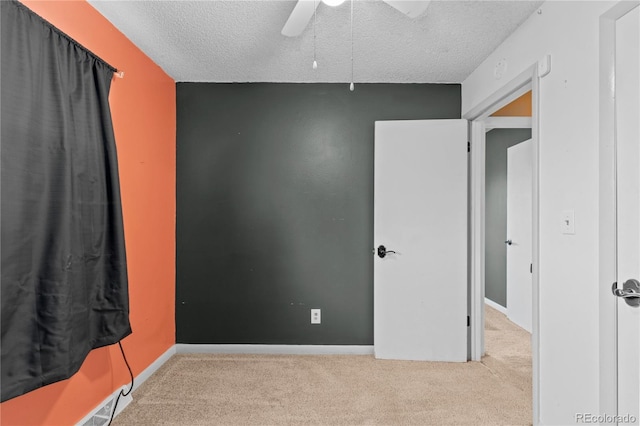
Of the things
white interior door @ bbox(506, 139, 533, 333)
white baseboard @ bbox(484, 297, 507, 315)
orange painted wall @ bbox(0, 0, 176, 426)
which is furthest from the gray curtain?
white baseboard @ bbox(484, 297, 507, 315)

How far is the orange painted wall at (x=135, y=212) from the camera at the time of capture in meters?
1.71

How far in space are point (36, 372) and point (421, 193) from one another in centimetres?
264

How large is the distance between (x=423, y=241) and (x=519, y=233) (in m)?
1.73

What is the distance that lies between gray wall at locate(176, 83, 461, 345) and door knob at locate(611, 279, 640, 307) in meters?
1.85

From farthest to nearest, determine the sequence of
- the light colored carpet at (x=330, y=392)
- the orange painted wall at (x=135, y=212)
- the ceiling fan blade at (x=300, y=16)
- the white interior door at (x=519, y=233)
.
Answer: the white interior door at (x=519, y=233)
the light colored carpet at (x=330, y=392)
the orange painted wall at (x=135, y=212)
the ceiling fan blade at (x=300, y=16)

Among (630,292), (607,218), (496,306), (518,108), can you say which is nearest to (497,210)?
(496,306)

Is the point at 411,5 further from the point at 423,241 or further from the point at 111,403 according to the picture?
the point at 111,403

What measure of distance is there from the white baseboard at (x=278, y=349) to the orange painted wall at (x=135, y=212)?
0.20m

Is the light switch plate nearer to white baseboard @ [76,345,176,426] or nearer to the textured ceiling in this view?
the textured ceiling

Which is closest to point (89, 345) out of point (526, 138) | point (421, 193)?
point (421, 193)

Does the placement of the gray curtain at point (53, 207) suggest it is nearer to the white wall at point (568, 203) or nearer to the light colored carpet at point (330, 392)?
the light colored carpet at point (330, 392)

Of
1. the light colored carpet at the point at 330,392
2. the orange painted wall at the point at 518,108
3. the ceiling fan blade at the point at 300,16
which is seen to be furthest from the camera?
the orange painted wall at the point at 518,108

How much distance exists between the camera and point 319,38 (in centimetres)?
227

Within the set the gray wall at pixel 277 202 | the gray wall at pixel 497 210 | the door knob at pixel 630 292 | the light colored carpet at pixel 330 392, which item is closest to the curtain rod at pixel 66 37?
the gray wall at pixel 277 202
